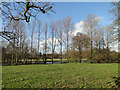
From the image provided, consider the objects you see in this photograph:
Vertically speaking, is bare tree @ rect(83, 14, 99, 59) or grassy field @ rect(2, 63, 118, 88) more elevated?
bare tree @ rect(83, 14, 99, 59)

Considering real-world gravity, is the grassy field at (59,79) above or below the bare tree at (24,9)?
below

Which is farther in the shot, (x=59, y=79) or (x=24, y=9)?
(x=59, y=79)

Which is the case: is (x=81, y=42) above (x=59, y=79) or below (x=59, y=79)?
above

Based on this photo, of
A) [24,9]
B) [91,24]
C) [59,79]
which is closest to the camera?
[24,9]

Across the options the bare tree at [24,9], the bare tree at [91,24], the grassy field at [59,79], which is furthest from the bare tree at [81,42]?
the bare tree at [24,9]

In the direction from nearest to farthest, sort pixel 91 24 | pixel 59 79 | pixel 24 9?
pixel 24 9 < pixel 59 79 < pixel 91 24

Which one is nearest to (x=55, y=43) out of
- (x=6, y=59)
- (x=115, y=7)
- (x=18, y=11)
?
(x=6, y=59)

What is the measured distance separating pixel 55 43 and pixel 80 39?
9.13m

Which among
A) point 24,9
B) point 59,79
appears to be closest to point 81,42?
point 59,79

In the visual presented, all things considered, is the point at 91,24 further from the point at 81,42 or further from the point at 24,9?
the point at 24,9

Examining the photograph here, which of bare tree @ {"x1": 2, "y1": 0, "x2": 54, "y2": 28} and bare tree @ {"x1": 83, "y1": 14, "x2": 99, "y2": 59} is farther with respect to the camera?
bare tree @ {"x1": 83, "y1": 14, "x2": 99, "y2": 59}

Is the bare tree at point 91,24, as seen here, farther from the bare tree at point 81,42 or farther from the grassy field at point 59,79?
the grassy field at point 59,79

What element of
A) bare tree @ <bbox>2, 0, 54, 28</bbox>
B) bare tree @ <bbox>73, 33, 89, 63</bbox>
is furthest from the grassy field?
bare tree @ <bbox>73, 33, 89, 63</bbox>

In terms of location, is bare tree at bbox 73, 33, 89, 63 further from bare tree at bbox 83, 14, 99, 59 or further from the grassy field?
the grassy field
